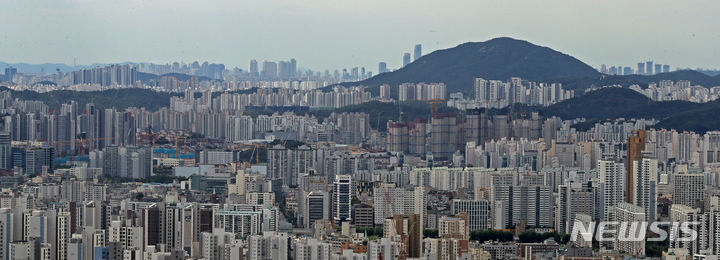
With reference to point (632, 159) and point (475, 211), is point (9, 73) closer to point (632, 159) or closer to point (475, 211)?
point (475, 211)

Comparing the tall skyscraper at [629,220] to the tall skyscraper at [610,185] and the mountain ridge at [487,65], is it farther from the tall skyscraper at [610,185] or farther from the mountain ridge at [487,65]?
the mountain ridge at [487,65]

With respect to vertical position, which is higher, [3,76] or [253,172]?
[3,76]

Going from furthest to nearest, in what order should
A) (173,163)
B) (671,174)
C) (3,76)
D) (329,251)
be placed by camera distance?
(3,76) < (173,163) < (671,174) < (329,251)

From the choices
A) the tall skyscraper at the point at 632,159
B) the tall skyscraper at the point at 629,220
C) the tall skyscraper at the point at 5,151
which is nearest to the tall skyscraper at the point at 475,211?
the tall skyscraper at the point at 629,220

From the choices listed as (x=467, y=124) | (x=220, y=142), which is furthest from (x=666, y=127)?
(x=220, y=142)

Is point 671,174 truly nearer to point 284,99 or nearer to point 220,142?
point 220,142

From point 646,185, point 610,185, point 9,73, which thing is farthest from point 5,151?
point 646,185
